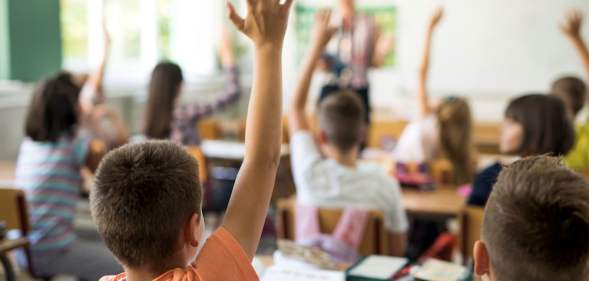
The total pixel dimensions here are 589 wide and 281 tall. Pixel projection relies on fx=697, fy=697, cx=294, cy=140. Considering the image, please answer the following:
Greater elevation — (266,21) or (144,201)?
(266,21)

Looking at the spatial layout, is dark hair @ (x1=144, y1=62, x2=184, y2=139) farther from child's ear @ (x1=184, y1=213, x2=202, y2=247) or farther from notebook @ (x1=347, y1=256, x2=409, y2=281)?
child's ear @ (x1=184, y1=213, x2=202, y2=247)

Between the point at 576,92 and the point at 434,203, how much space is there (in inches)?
58.3

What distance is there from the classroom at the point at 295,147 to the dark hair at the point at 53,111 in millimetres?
10

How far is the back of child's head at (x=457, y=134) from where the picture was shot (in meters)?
3.92

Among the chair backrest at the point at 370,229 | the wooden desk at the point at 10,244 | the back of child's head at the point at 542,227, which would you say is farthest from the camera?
the chair backrest at the point at 370,229

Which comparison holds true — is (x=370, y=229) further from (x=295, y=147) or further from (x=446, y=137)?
(x=446, y=137)

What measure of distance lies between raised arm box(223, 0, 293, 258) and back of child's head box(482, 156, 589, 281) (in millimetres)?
451

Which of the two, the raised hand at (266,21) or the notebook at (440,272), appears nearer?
the raised hand at (266,21)

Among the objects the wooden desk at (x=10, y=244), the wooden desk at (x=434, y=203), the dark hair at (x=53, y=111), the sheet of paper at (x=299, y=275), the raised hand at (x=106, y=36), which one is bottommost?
the wooden desk at (x=434, y=203)

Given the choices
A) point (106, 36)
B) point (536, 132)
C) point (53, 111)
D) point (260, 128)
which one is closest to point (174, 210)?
point (260, 128)

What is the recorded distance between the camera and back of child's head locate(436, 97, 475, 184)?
12.8ft

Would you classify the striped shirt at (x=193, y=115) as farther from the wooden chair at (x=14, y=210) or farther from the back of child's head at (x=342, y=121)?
the back of child's head at (x=342, y=121)

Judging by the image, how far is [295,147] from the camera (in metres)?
2.83

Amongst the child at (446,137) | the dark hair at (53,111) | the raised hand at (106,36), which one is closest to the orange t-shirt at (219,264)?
the dark hair at (53,111)
